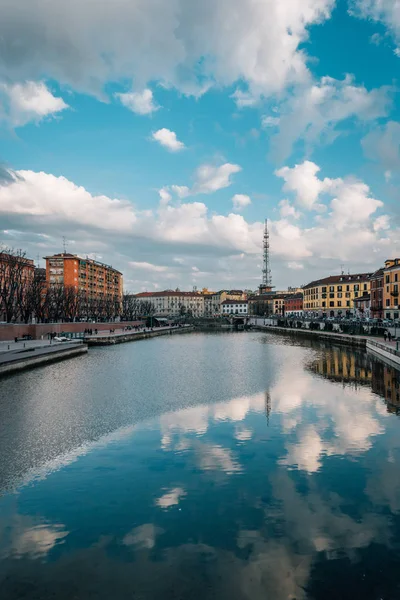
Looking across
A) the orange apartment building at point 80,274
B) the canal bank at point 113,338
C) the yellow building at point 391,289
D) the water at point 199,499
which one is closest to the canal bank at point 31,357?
the water at point 199,499

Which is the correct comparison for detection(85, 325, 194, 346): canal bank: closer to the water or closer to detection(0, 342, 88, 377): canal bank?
detection(0, 342, 88, 377): canal bank

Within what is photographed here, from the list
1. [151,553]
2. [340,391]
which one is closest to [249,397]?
[340,391]

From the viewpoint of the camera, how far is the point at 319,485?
11.6 m

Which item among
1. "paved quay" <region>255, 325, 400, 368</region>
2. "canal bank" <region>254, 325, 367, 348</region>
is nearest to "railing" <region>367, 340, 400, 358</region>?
"paved quay" <region>255, 325, 400, 368</region>

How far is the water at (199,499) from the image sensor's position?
7734 millimetres

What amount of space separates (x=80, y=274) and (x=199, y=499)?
12780 centimetres

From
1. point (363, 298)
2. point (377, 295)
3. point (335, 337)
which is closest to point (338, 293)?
point (363, 298)

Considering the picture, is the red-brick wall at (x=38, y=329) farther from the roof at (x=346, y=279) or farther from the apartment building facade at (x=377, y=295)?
the roof at (x=346, y=279)

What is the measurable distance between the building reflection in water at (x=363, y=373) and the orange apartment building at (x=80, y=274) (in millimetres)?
87941

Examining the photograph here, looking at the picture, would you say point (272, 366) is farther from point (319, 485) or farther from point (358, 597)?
point (358, 597)

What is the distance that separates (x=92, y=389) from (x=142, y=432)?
418 inches

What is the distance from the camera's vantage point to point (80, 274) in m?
131

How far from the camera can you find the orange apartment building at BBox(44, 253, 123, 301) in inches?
4970

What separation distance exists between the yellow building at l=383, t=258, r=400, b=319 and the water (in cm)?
5854
